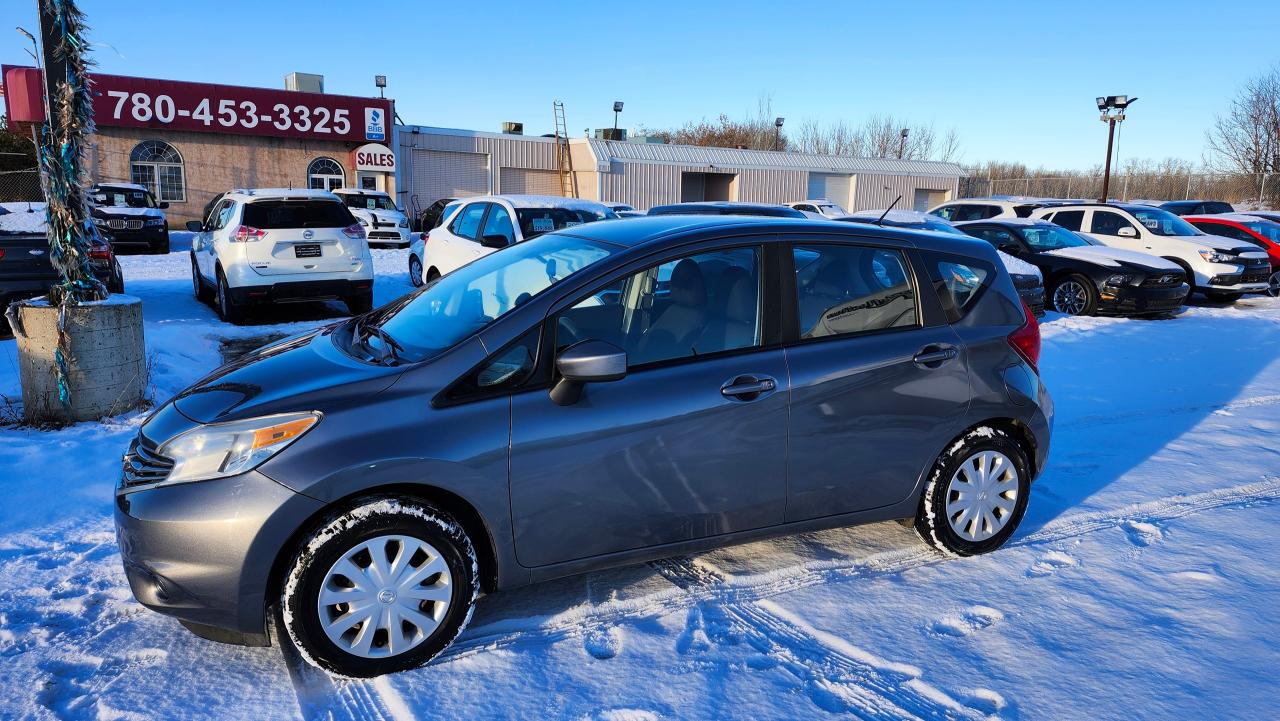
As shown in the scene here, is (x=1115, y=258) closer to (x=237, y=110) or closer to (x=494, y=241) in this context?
(x=494, y=241)

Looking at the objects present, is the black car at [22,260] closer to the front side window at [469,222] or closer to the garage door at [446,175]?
the front side window at [469,222]

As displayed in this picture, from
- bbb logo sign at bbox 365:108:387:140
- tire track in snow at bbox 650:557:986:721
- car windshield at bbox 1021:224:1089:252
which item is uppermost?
bbb logo sign at bbox 365:108:387:140

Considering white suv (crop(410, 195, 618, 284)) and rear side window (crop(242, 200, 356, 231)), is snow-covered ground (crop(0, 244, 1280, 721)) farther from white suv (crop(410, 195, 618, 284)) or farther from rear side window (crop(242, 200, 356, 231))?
white suv (crop(410, 195, 618, 284))

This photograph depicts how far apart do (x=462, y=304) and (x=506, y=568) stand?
1200mm

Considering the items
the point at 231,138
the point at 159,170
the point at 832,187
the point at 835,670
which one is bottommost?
the point at 835,670

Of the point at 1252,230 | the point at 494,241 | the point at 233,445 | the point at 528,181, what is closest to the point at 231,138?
the point at 528,181

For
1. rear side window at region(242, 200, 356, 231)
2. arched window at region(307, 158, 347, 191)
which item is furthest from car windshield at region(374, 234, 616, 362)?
arched window at region(307, 158, 347, 191)

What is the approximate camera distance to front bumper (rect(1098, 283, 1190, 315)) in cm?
1248

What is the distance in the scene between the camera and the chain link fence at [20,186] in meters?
22.8

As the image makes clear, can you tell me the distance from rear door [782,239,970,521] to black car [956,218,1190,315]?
9322 millimetres

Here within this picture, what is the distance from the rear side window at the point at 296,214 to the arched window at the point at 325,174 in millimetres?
21497

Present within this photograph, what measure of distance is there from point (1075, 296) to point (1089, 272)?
17.3 inches

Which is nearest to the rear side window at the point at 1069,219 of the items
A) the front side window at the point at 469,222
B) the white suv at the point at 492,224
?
Answer: the white suv at the point at 492,224

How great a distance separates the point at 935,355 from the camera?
3.95 meters
